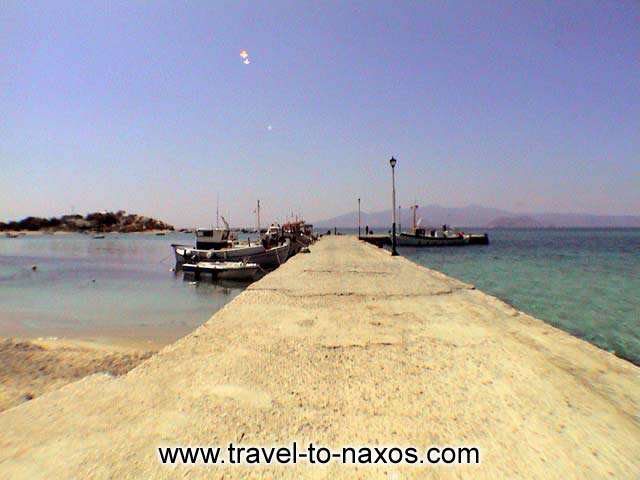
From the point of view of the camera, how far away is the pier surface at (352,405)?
3.05 m

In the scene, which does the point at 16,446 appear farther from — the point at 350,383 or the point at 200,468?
the point at 350,383

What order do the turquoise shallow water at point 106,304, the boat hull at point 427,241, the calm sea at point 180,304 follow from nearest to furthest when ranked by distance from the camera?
1. the calm sea at point 180,304
2. the turquoise shallow water at point 106,304
3. the boat hull at point 427,241

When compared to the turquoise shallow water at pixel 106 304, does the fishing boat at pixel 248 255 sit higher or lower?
higher

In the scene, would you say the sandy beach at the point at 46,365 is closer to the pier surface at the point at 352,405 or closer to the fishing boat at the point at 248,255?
the pier surface at the point at 352,405

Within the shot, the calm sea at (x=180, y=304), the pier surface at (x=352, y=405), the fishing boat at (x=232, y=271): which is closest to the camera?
the pier surface at (x=352, y=405)

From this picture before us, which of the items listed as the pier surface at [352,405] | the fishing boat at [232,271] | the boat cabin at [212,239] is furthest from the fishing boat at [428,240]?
the pier surface at [352,405]

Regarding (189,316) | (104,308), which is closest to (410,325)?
(189,316)

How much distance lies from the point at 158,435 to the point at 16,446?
52.1 inches

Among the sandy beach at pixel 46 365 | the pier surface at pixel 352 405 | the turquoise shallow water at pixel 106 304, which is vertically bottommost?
the turquoise shallow water at pixel 106 304

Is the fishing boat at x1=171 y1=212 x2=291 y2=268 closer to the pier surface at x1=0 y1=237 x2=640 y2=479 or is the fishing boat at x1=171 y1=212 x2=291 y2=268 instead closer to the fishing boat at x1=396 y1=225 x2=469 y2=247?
the pier surface at x1=0 y1=237 x2=640 y2=479

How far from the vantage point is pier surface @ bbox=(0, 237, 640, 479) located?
10.0 feet

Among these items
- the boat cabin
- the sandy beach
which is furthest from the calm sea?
the boat cabin

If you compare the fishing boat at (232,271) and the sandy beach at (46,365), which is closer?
the sandy beach at (46,365)

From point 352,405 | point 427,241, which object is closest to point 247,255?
point 352,405
